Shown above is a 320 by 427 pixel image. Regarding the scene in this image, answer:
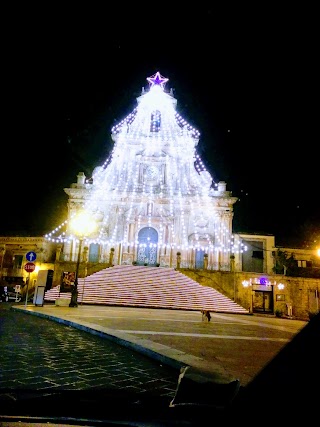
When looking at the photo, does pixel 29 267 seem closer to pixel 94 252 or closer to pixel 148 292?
pixel 148 292

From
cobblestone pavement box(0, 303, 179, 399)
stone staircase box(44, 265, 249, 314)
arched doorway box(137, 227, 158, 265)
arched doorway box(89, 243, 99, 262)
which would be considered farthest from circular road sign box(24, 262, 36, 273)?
arched doorway box(89, 243, 99, 262)

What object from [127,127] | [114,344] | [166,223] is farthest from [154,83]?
[114,344]

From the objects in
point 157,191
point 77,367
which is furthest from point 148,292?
point 77,367

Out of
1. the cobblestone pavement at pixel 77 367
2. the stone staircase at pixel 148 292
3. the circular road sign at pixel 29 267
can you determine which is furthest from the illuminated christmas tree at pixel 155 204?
the cobblestone pavement at pixel 77 367

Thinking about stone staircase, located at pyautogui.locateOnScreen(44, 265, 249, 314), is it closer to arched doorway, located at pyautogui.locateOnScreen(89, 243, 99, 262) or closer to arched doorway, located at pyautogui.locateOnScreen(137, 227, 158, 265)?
arched doorway, located at pyautogui.locateOnScreen(137, 227, 158, 265)

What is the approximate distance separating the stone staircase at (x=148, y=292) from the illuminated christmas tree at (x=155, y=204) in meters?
5.42

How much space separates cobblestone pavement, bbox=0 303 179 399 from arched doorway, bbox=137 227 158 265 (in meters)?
24.8

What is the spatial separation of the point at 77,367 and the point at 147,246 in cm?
2817

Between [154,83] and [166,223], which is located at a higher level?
[154,83]

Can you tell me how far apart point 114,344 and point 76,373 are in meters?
2.73

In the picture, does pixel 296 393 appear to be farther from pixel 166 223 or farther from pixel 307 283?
pixel 166 223

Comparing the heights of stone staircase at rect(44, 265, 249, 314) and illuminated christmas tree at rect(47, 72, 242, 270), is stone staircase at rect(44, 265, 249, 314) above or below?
below

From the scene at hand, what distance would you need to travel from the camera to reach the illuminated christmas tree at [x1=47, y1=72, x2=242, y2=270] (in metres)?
32.0

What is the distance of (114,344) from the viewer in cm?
706
